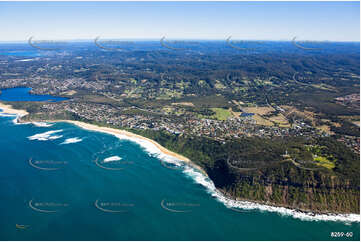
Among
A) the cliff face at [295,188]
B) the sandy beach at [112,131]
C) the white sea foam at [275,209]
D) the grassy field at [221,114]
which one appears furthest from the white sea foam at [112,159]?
the grassy field at [221,114]

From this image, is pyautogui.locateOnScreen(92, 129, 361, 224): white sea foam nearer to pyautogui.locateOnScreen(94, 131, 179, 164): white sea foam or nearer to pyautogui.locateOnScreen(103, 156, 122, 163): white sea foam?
pyautogui.locateOnScreen(94, 131, 179, 164): white sea foam

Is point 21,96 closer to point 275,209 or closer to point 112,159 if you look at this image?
point 112,159

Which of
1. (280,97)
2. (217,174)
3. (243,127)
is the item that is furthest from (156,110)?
(280,97)

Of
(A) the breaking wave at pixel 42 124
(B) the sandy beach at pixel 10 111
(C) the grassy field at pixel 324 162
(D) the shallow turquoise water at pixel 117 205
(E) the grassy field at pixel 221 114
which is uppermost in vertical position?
(E) the grassy field at pixel 221 114

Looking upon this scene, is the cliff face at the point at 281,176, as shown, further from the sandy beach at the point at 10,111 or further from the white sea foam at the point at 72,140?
the sandy beach at the point at 10,111

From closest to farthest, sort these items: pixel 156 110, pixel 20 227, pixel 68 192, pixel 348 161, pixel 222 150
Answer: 1. pixel 20 227
2. pixel 68 192
3. pixel 348 161
4. pixel 222 150
5. pixel 156 110

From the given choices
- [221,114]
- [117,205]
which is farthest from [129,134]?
[221,114]

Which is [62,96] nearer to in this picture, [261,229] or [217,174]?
[217,174]
